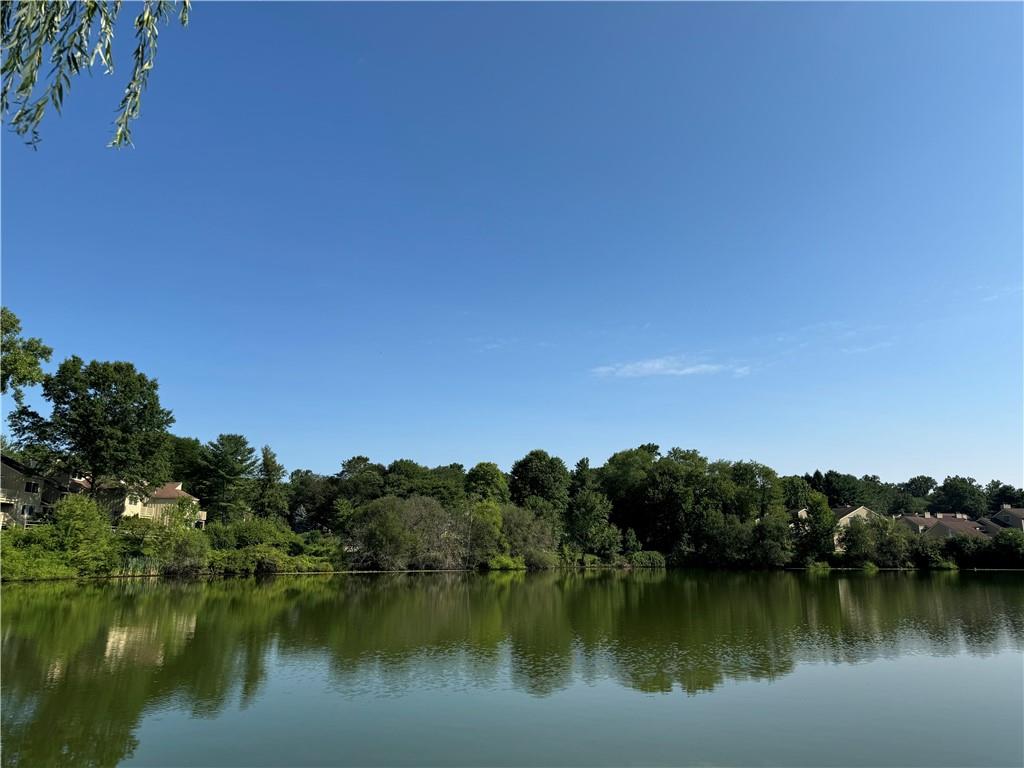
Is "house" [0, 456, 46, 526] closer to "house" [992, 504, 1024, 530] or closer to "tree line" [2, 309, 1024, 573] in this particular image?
"tree line" [2, 309, 1024, 573]

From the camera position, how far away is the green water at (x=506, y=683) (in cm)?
1034

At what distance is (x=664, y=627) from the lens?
74.5 feet

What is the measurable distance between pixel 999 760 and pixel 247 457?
57.5 meters

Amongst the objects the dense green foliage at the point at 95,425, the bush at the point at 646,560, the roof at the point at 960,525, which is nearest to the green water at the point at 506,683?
the dense green foliage at the point at 95,425

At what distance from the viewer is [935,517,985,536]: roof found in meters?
64.6

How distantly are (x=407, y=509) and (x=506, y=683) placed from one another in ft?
117

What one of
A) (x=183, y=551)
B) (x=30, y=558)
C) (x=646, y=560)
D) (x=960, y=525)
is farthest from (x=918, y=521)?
(x=30, y=558)

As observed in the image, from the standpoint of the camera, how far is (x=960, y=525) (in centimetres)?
6762

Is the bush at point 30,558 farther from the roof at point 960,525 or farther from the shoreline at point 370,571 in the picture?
the roof at point 960,525

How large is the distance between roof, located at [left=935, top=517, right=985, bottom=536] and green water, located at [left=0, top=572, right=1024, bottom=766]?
42.3 metres

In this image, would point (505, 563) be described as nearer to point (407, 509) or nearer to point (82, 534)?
point (407, 509)

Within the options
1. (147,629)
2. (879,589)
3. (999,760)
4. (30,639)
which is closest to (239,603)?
(147,629)

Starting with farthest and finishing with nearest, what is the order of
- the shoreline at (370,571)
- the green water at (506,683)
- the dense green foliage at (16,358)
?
the shoreline at (370,571)
the dense green foliage at (16,358)
the green water at (506,683)

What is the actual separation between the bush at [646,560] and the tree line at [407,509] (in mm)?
157
